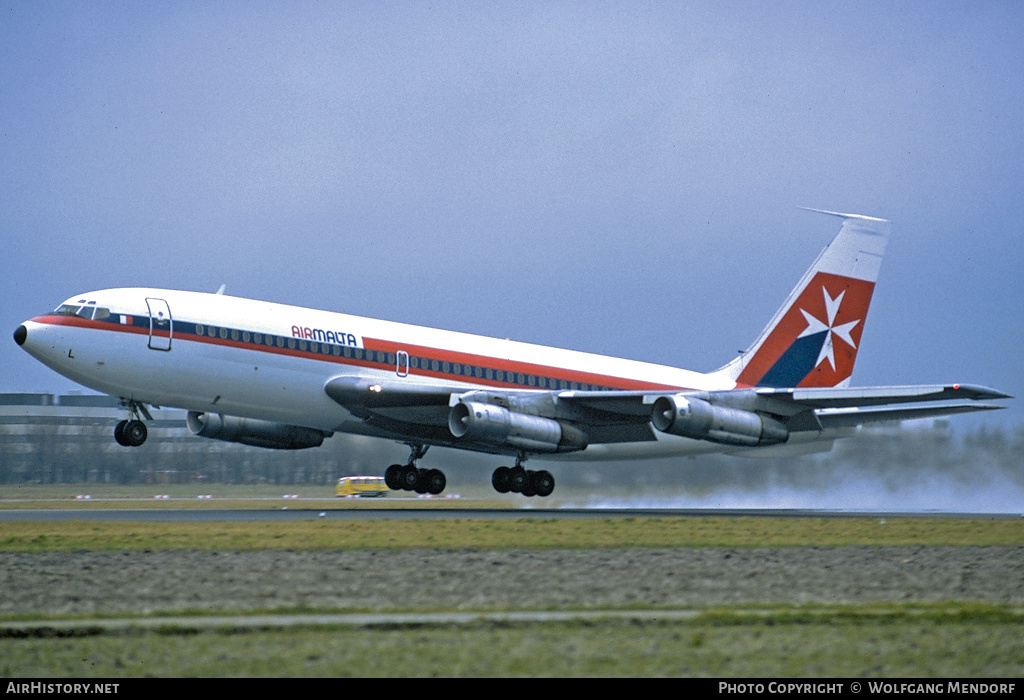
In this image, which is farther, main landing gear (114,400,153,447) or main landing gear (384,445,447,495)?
main landing gear (384,445,447,495)

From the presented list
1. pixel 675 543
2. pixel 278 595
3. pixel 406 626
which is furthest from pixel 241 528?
pixel 406 626

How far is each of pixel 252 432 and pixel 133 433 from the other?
6.25 metres

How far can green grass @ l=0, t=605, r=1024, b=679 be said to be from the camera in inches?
418

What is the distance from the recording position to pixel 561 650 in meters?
11.6

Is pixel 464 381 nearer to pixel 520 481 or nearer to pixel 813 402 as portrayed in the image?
pixel 520 481

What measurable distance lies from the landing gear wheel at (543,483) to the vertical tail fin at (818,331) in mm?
8617

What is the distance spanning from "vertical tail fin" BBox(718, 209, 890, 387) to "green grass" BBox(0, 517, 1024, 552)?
1088 centimetres

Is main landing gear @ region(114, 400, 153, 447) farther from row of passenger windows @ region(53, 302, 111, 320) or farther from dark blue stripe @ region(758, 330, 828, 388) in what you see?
dark blue stripe @ region(758, 330, 828, 388)

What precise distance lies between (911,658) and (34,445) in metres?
45.7

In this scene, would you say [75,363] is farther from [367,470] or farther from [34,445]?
[34,445]

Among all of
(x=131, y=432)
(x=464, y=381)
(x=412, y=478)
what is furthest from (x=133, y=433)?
(x=412, y=478)

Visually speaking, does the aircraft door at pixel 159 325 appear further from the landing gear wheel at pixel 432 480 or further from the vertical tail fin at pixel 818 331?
the vertical tail fin at pixel 818 331

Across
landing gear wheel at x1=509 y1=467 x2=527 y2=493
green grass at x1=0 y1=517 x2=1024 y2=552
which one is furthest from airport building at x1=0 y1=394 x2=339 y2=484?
green grass at x1=0 y1=517 x2=1024 y2=552

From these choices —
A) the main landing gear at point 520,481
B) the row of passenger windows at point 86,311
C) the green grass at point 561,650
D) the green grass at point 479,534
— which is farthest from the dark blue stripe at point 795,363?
the green grass at point 561,650
